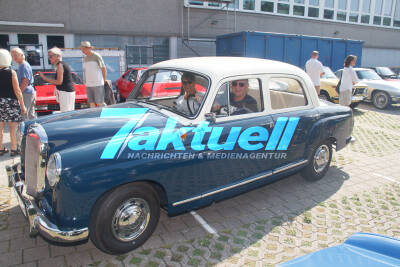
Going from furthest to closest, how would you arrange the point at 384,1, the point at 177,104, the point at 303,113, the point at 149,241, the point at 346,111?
the point at 384,1 < the point at 346,111 < the point at 303,113 < the point at 177,104 < the point at 149,241

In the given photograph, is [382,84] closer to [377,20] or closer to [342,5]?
[342,5]

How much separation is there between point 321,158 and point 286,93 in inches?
50.5

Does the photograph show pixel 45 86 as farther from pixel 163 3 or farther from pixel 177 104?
pixel 163 3

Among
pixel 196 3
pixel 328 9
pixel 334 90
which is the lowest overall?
pixel 334 90

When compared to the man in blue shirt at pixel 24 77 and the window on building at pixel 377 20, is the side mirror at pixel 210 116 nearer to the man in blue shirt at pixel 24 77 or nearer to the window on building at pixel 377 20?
the man in blue shirt at pixel 24 77

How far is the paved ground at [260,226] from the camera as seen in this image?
311cm

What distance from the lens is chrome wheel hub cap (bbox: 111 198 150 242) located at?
9.75ft

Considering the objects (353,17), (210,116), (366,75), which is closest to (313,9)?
(353,17)

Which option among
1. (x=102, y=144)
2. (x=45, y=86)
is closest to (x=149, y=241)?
(x=102, y=144)

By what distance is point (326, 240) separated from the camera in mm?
3451

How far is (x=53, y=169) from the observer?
2746 millimetres

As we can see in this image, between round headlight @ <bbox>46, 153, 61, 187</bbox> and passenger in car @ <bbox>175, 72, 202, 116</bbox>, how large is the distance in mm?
1447

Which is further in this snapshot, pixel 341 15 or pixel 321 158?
pixel 341 15

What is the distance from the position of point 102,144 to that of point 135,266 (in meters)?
1.21
